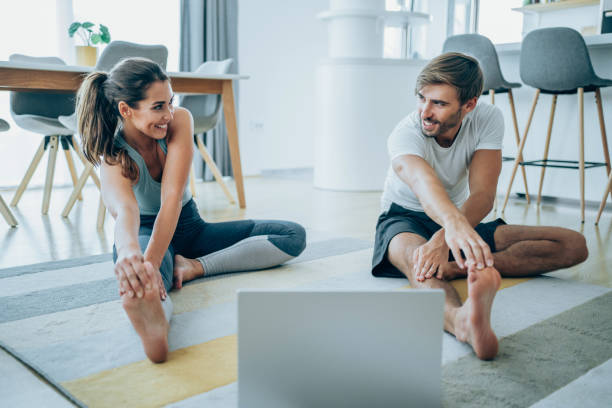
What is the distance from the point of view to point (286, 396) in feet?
2.86

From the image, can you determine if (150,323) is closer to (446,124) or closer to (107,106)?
(107,106)

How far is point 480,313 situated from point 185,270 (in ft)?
3.01

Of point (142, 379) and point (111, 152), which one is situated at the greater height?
point (111, 152)

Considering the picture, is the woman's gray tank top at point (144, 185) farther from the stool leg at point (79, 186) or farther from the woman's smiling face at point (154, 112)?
the stool leg at point (79, 186)

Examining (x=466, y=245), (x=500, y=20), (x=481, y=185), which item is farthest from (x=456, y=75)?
(x=500, y=20)

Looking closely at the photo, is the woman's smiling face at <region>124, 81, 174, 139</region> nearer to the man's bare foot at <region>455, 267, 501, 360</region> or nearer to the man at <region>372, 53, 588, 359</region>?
the man at <region>372, 53, 588, 359</region>

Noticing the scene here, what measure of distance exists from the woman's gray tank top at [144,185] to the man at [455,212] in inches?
26.3

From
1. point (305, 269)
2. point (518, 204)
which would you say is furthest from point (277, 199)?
point (305, 269)

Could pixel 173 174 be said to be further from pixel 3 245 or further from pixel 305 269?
pixel 3 245

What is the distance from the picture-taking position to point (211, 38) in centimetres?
452

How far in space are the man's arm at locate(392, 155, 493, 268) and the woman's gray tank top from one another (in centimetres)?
67

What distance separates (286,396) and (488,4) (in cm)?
624

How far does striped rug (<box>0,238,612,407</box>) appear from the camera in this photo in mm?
1030

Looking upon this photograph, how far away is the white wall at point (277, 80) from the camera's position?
5.04m
